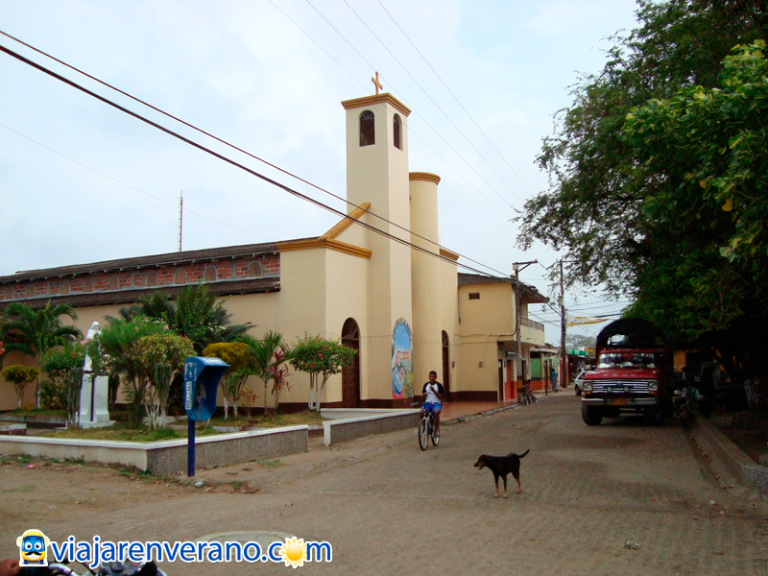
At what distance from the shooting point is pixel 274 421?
17844mm

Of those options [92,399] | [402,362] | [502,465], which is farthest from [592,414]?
[92,399]

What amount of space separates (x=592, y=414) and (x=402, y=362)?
8.62m

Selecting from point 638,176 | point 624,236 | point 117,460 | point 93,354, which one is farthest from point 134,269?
point 638,176

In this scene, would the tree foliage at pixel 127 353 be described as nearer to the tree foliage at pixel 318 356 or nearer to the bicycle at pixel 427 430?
the tree foliage at pixel 318 356

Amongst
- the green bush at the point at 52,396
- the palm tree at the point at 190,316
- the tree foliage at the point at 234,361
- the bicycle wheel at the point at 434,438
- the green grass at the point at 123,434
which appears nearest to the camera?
the green grass at the point at 123,434

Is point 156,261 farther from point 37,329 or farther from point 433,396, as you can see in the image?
point 433,396

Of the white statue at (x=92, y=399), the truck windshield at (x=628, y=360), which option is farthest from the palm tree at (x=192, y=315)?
the truck windshield at (x=628, y=360)

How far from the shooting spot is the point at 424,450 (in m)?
14.6

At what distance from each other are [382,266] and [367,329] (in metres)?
2.54

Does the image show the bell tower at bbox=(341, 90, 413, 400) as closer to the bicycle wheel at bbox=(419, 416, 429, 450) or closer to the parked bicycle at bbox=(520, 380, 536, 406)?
the bicycle wheel at bbox=(419, 416, 429, 450)

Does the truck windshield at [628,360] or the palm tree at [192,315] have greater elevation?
the palm tree at [192,315]

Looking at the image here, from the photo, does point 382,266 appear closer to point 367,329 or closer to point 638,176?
point 367,329

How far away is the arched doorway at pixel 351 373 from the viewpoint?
76.8ft

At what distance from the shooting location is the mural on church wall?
25.0 m
